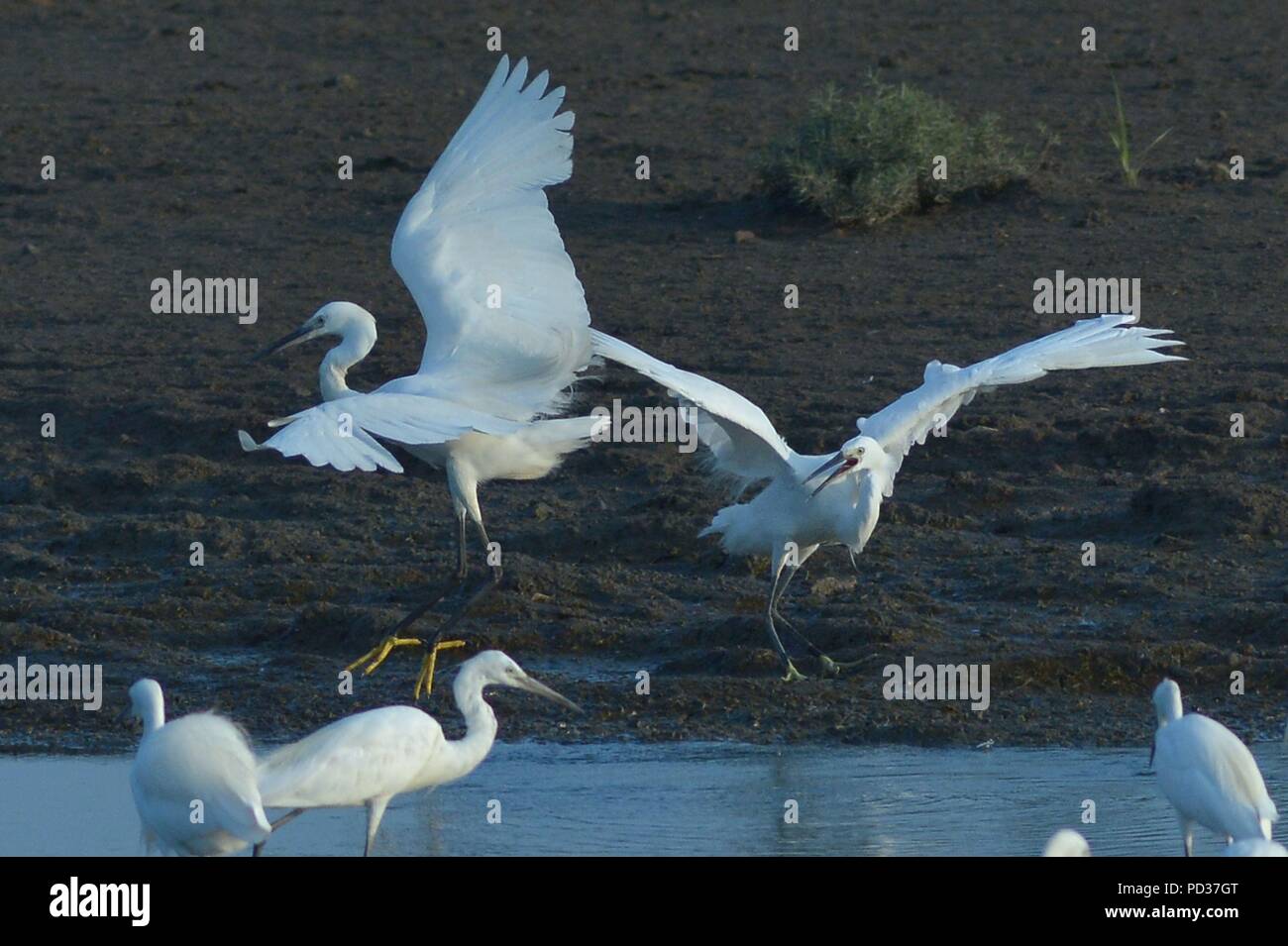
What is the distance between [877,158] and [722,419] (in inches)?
272

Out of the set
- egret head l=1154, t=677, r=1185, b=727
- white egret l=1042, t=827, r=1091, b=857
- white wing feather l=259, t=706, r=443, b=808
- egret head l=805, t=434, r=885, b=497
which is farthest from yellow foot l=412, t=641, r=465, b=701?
white egret l=1042, t=827, r=1091, b=857

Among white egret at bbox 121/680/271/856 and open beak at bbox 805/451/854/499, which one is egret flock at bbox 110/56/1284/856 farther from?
white egret at bbox 121/680/271/856

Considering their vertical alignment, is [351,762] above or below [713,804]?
above

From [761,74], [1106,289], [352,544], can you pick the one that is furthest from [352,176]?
[352,544]

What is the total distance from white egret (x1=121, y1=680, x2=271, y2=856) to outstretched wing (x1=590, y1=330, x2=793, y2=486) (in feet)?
8.54

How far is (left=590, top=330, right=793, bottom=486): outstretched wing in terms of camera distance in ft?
26.8

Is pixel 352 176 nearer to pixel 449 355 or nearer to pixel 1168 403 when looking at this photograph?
pixel 1168 403

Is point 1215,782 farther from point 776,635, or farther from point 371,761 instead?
point 776,635

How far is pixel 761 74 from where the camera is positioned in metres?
20.3

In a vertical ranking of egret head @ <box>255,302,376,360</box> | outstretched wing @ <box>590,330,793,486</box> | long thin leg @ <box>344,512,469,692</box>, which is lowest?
long thin leg @ <box>344,512,469,692</box>

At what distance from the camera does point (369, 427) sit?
23.3ft

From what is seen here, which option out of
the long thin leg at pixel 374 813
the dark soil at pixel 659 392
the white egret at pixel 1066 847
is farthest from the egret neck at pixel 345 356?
the white egret at pixel 1066 847

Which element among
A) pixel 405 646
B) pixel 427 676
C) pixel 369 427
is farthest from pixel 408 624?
pixel 369 427

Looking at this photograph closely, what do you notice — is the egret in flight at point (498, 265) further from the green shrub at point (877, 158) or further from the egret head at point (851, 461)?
the green shrub at point (877, 158)
